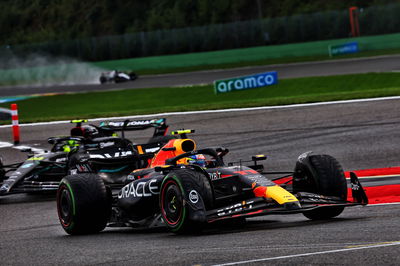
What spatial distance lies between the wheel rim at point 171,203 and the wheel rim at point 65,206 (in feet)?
4.80

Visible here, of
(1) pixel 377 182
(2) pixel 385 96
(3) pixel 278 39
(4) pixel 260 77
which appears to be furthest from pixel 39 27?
(1) pixel 377 182

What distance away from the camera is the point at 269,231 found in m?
8.20

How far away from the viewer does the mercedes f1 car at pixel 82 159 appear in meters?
A: 13.7

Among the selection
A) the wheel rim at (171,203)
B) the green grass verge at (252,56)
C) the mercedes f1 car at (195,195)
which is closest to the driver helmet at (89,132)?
the mercedes f1 car at (195,195)

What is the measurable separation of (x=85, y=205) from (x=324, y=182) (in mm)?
2902

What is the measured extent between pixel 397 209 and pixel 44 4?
196 feet

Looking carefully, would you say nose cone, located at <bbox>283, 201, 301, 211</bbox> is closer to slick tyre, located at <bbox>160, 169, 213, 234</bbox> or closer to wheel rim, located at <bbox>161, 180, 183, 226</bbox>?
slick tyre, located at <bbox>160, 169, 213, 234</bbox>

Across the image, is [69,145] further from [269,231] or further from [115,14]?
[115,14]

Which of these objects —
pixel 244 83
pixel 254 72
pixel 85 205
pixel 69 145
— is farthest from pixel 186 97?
pixel 85 205

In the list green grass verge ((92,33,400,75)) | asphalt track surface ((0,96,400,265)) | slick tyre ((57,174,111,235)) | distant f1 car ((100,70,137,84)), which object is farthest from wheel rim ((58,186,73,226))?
green grass verge ((92,33,400,75))

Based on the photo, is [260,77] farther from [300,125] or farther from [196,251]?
[196,251]

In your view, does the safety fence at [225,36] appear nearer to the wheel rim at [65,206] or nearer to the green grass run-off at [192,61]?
the green grass run-off at [192,61]

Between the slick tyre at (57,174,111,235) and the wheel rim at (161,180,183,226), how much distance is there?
3.91 feet

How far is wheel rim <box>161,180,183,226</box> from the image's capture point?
833cm
